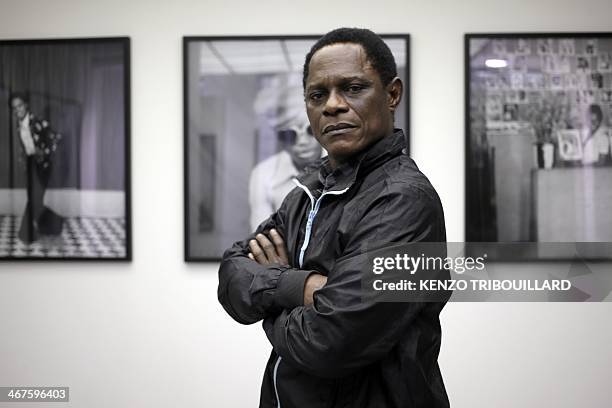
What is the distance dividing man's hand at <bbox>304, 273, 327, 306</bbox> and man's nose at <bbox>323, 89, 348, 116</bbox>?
1.18 feet

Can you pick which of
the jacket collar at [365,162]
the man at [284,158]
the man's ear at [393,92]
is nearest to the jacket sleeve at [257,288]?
the jacket collar at [365,162]

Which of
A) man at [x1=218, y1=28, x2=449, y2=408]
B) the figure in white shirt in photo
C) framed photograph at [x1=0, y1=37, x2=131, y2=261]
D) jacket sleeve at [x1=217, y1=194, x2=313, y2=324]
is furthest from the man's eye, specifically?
the figure in white shirt in photo

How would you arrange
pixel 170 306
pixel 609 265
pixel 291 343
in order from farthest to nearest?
pixel 170 306 → pixel 609 265 → pixel 291 343

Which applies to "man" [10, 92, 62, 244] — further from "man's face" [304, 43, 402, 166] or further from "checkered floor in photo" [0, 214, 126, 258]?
"man's face" [304, 43, 402, 166]

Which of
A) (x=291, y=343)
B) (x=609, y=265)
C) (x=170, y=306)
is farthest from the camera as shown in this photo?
(x=170, y=306)

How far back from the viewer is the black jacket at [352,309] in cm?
110

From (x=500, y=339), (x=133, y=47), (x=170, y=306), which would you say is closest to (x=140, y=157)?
(x=133, y=47)

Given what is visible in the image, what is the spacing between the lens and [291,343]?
1.15 m

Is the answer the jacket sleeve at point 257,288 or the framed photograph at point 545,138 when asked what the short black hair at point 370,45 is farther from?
the framed photograph at point 545,138

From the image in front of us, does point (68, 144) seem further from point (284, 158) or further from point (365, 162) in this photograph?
point (365, 162)

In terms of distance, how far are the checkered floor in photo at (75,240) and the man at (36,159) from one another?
51 mm

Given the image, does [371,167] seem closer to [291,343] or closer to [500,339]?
[291,343]

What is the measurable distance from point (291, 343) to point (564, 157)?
188 cm

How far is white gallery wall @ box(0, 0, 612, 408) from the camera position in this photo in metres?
2.57
